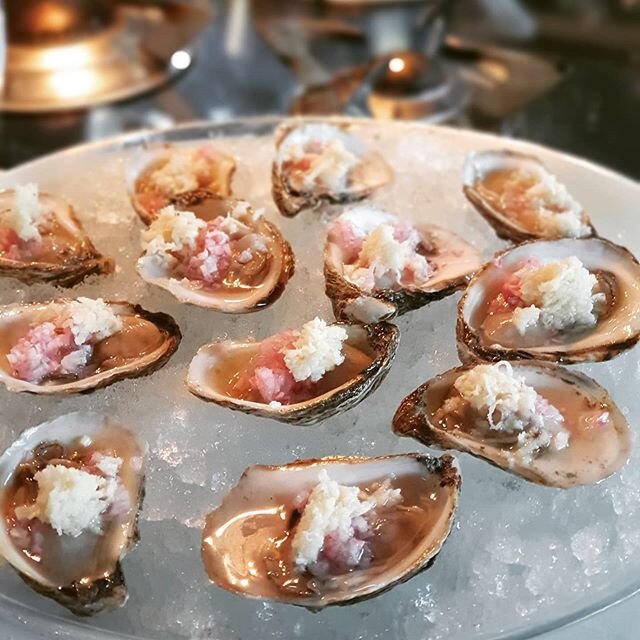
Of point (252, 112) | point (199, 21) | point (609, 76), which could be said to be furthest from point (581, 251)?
point (199, 21)

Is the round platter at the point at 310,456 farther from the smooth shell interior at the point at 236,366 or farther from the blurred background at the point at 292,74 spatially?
the blurred background at the point at 292,74

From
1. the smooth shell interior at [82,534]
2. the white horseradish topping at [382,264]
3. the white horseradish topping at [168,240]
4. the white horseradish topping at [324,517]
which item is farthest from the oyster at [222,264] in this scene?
the white horseradish topping at [324,517]

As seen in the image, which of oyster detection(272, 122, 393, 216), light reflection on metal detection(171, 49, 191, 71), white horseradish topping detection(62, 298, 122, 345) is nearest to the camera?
white horseradish topping detection(62, 298, 122, 345)

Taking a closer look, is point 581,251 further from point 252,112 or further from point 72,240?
point 252,112

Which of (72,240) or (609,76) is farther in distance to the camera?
(609,76)

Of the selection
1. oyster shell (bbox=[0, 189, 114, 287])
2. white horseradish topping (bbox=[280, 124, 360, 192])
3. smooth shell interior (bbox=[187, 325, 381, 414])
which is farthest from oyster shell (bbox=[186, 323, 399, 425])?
white horseradish topping (bbox=[280, 124, 360, 192])

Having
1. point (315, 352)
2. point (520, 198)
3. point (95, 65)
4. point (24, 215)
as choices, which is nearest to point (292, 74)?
point (95, 65)

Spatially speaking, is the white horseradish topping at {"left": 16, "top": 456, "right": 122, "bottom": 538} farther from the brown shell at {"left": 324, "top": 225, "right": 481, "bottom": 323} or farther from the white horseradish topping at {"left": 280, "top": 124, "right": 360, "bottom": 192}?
the white horseradish topping at {"left": 280, "top": 124, "right": 360, "bottom": 192}
